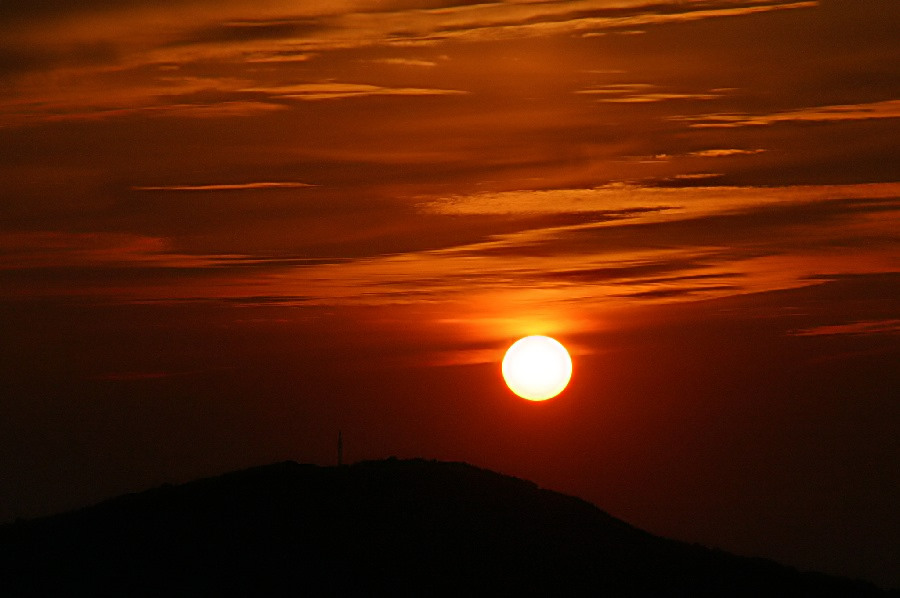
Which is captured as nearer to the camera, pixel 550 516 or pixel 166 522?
pixel 166 522

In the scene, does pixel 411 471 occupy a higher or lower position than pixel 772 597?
higher

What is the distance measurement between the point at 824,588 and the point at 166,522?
1768cm

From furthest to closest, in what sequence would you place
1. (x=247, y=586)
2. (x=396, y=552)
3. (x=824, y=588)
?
(x=824, y=588) < (x=396, y=552) < (x=247, y=586)

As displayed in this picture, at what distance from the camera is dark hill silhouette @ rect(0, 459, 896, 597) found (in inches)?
1198

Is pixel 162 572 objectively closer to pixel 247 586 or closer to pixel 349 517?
pixel 247 586

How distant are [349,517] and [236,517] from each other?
2862mm

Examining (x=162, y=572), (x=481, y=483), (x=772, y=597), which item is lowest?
(x=772, y=597)

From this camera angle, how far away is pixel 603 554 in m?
33.8

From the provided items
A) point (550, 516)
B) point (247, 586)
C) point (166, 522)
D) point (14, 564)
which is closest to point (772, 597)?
point (550, 516)

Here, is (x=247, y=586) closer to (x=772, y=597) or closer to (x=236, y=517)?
(x=236, y=517)

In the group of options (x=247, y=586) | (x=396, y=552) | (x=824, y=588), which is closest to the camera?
(x=247, y=586)

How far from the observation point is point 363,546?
3195 cm

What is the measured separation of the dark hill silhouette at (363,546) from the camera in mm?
30422

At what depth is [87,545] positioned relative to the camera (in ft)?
105
